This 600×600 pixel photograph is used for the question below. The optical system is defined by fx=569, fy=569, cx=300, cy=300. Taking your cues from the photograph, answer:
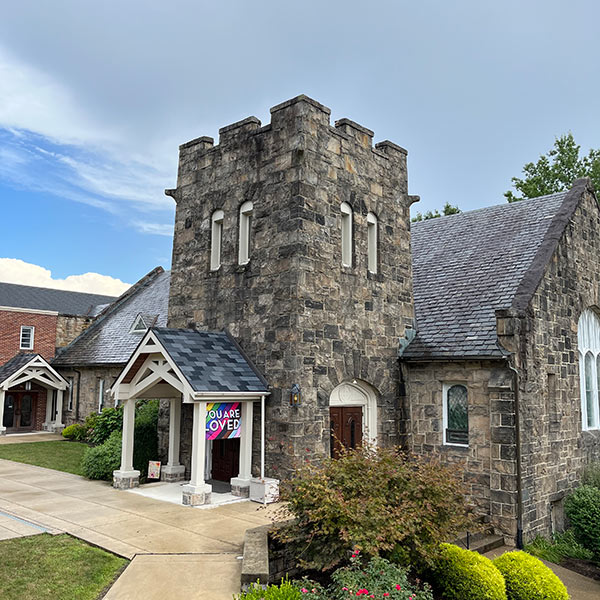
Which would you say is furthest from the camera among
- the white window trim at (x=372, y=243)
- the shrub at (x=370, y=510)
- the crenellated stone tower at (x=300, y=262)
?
the white window trim at (x=372, y=243)

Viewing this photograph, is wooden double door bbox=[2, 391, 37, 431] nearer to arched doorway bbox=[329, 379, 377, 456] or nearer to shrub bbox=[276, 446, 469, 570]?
arched doorway bbox=[329, 379, 377, 456]

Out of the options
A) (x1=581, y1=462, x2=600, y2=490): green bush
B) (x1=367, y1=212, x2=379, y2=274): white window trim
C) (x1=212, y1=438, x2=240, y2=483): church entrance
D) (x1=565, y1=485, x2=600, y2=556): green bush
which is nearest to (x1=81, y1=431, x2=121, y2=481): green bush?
(x1=212, y1=438, x2=240, y2=483): church entrance

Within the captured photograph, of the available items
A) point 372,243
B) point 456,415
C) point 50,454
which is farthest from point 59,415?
point 456,415

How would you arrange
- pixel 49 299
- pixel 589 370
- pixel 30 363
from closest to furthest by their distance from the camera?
pixel 589 370 → pixel 30 363 → pixel 49 299

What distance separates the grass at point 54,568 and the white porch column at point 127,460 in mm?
4327

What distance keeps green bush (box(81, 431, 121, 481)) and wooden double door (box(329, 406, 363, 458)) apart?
5.88 m

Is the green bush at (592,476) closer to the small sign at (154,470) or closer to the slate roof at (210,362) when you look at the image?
the slate roof at (210,362)

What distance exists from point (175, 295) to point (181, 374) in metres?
4.69

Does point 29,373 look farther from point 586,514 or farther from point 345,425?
point 586,514

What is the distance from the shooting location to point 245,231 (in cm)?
1525

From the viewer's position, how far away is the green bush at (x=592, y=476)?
50.5 feet

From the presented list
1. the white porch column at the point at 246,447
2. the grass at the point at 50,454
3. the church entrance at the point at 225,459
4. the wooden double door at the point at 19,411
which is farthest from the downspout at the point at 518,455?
the wooden double door at the point at 19,411

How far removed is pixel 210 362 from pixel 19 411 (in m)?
22.0

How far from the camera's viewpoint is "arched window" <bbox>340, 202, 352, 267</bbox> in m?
14.9
